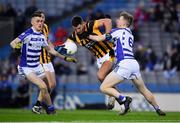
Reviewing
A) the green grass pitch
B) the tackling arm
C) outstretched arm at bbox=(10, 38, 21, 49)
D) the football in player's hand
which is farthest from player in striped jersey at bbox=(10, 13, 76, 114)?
the tackling arm

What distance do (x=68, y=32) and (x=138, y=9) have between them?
10.5 ft

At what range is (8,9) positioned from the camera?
31031 mm

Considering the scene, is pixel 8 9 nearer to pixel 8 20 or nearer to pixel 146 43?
pixel 8 20

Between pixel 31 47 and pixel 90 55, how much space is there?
39.8 ft

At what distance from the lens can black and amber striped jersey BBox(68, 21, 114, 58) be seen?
18.4 m

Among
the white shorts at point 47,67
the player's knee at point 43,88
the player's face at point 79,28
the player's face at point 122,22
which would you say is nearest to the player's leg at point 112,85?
the player's face at point 122,22

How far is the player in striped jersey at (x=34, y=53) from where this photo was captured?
57.8 feet

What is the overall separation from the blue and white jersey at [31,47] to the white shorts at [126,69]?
2502 millimetres

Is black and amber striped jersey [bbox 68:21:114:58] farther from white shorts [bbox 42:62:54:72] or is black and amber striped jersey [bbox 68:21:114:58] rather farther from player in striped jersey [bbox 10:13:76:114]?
white shorts [bbox 42:62:54:72]

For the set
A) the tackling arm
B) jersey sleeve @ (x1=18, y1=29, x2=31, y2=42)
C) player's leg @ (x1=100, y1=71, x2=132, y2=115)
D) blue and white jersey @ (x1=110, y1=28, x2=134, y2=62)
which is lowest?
player's leg @ (x1=100, y1=71, x2=132, y2=115)

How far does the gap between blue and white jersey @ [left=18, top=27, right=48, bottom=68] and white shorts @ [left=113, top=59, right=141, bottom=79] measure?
250 centimetres

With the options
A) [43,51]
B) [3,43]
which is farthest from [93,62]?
[43,51]

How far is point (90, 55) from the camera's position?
98.0ft

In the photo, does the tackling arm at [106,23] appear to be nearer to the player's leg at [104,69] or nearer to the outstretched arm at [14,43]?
the player's leg at [104,69]
